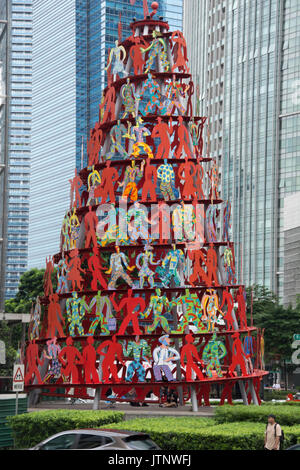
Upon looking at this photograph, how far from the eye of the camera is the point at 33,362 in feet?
118

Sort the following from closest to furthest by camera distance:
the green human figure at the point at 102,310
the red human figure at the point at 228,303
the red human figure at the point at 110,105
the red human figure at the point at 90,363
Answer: the red human figure at the point at 90,363 < the green human figure at the point at 102,310 < the red human figure at the point at 228,303 < the red human figure at the point at 110,105

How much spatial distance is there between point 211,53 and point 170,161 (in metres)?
131

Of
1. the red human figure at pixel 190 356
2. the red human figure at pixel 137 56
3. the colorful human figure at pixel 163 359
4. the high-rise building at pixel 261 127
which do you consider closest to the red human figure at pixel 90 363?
the colorful human figure at pixel 163 359

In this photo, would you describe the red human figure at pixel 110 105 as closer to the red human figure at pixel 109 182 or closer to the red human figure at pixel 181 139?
the red human figure at pixel 109 182

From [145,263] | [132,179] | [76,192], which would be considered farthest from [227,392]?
[76,192]

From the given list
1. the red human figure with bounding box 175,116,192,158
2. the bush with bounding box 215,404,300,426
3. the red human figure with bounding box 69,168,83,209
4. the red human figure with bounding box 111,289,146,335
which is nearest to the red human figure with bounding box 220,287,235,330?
the red human figure with bounding box 111,289,146,335

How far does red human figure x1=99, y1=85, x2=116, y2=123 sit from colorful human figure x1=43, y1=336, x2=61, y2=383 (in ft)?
33.0

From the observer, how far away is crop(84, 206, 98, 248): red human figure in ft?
117

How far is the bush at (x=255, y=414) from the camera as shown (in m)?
28.5

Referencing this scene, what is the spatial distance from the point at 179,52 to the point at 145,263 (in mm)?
10383

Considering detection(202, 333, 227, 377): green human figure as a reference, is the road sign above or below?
below

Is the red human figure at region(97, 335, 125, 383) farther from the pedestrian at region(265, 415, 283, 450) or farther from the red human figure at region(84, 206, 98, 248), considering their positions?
the pedestrian at region(265, 415, 283, 450)

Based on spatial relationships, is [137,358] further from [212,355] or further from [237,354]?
[237,354]

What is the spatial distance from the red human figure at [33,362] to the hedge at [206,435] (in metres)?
10.00
